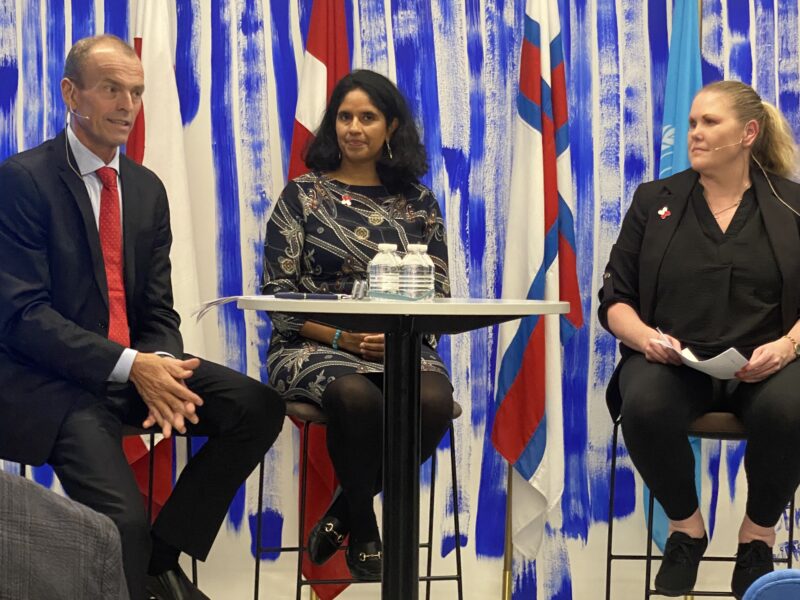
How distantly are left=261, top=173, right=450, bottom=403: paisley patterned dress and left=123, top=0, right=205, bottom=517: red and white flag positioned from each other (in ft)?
1.44

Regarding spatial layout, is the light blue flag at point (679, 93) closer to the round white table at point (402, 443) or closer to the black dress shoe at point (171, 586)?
the round white table at point (402, 443)

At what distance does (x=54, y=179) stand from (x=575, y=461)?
2.20 meters

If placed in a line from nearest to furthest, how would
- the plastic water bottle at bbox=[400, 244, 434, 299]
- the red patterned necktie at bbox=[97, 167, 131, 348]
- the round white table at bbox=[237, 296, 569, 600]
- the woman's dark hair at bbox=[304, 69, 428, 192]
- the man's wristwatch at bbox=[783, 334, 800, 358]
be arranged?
the round white table at bbox=[237, 296, 569, 600] < the plastic water bottle at bbox=[400, 244, 434, 299] < the red patterned necktie at bbox=[97, 167, 131, 348] < the man's wristwatch at bbox=[783, 334, 800, 358] < the woman's dark hair at bbox=[304, 69, 428, 192]

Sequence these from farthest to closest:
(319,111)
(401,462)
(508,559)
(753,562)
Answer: (508,559) < (319,111) < (753,562) < (401,462)

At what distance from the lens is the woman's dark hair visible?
348cm

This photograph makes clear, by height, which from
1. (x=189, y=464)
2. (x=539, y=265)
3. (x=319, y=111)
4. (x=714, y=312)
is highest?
(x=319, y=111)

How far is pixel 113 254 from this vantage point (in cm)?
283

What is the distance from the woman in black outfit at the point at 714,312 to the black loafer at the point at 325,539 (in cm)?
82

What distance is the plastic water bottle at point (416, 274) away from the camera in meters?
→ 2.52

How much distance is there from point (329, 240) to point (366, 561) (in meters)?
0.99

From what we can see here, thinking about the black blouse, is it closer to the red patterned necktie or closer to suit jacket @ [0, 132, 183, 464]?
suit jacket @ [0, 132, 183, 464]

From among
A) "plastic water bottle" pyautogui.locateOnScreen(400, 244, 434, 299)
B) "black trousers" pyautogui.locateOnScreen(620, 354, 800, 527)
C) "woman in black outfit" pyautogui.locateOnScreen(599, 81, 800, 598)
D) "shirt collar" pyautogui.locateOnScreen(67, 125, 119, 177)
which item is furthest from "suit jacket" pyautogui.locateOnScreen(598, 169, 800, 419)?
"shirt collar" pyautogui.locateOnScreen(67, 125, 119, 177)

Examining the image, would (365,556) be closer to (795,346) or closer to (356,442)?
(356,442)

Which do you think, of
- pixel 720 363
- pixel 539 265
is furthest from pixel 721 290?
pixel 539 265
